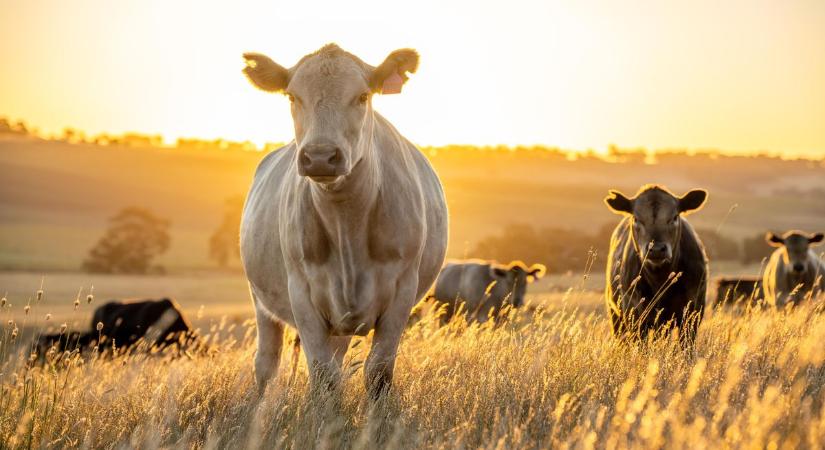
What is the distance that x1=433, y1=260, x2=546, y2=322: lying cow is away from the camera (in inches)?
801

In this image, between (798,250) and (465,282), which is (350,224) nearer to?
(798,250)

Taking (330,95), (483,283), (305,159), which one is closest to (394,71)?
(330,95)

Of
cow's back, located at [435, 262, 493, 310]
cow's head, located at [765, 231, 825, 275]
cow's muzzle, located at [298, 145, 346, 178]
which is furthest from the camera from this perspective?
cow's back, located at [435, 262, 493, 310]

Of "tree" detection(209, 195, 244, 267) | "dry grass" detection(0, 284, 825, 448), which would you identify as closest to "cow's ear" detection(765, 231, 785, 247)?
"dry grass" detection(0, 284, 825, 448)

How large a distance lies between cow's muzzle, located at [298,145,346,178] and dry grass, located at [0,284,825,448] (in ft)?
4.04

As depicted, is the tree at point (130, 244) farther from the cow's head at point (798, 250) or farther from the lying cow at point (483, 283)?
the cow's head at point (798, 250)

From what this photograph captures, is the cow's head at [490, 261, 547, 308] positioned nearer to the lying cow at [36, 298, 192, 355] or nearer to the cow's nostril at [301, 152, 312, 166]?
the lying cow at [36, 298, 192, 355]

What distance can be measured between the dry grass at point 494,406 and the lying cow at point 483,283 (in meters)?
13.3

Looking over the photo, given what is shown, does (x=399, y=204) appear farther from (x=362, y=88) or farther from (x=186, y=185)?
(x=186, y=185)

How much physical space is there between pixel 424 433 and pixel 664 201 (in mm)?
4766

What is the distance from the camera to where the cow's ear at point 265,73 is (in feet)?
20.0

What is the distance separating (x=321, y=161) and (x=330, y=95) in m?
0.58


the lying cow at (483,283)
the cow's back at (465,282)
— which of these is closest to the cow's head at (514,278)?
the lying cow at (483,283)

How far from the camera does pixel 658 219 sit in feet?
28.3
